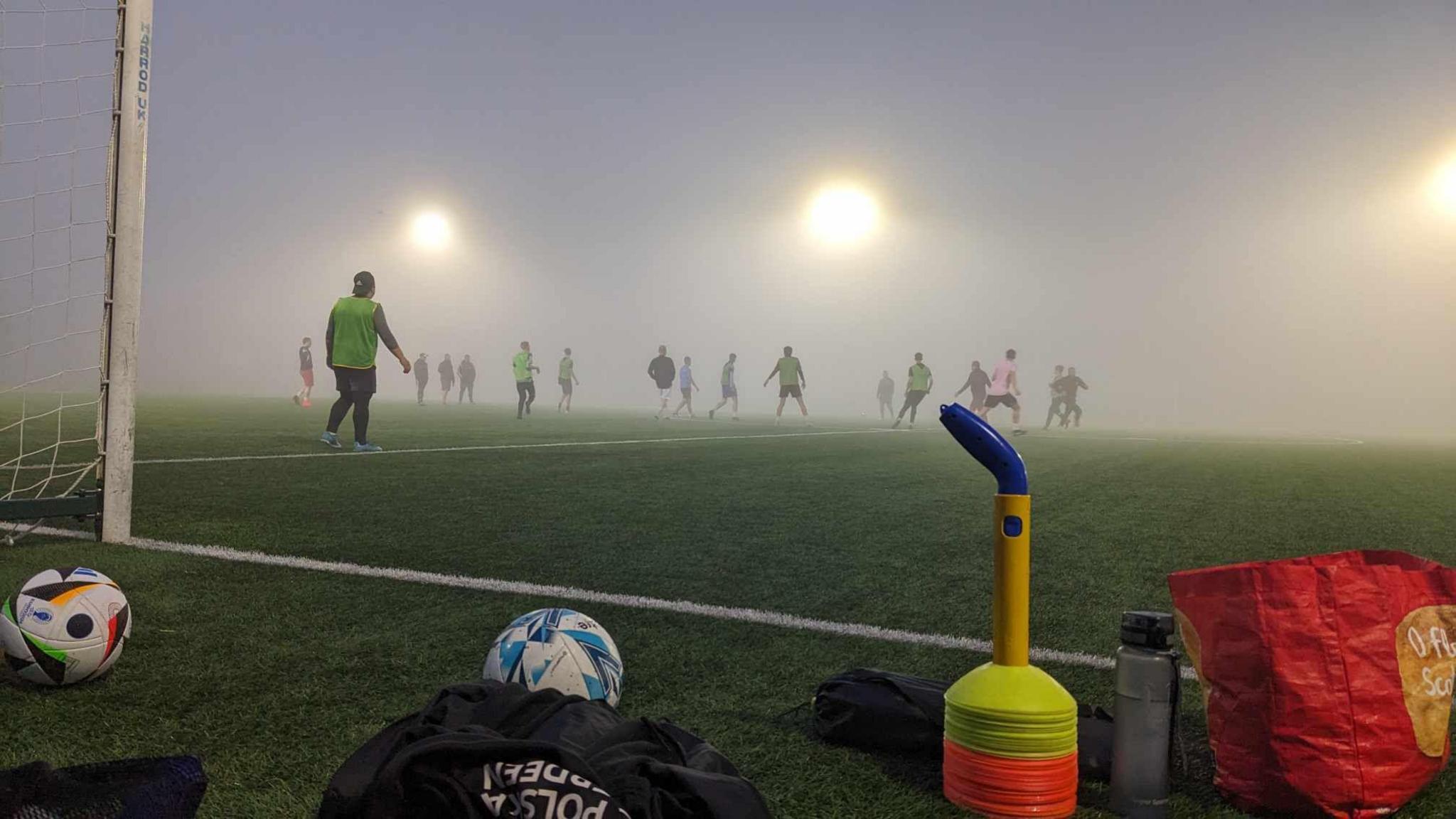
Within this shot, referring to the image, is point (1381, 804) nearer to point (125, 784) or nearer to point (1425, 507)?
point (125, 784)

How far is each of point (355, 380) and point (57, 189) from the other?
530 centimetres

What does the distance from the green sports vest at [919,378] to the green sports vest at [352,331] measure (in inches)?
564

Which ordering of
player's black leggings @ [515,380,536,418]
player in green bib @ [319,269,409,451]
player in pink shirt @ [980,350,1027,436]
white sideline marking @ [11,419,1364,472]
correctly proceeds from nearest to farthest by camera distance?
1. white sideline marking @ [11,419,1364,472]
2. player in green bib @ [319,269,409,451]
3. player in pink shirt @ [980,350,1027,436]
4. player's black leggings @ [515,380,536,418]

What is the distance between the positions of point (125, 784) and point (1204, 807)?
2.11 metres

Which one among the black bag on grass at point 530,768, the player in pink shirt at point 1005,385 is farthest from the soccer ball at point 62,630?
the player in pink shirt at point 1005,385

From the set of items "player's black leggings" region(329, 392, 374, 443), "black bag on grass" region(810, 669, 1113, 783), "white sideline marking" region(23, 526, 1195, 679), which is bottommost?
"white sideline marking" region(23, 526, 1195, 679)

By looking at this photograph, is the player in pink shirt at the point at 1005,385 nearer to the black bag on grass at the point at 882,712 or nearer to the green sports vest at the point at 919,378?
the green sports vest at the point at 919,378

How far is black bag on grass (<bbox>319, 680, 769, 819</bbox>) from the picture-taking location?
4.84 ft

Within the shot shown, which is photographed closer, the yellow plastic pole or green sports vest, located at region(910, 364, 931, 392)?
the yellow plastic pole

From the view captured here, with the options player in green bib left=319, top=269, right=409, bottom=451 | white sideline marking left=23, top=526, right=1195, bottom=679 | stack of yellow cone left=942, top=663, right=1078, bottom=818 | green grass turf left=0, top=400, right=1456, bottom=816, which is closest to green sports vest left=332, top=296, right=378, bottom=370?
player in green bib left=319, top=269, right=409, bottom=451

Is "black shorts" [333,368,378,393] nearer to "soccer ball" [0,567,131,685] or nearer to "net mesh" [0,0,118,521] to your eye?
"net mesh" [0,0,118,521]

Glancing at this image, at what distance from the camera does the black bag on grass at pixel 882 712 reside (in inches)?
87.3

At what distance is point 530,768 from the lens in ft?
4.93

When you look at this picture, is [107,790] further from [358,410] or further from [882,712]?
[358,410]
